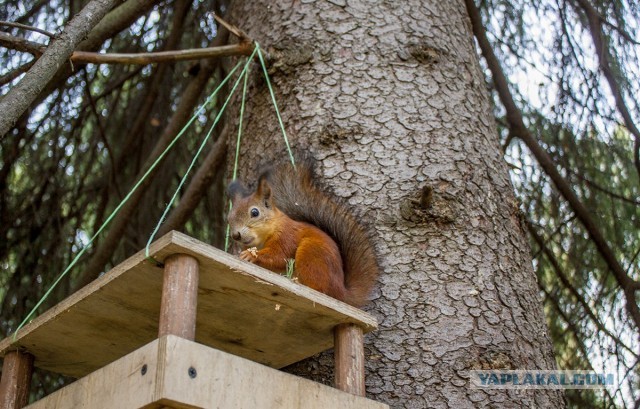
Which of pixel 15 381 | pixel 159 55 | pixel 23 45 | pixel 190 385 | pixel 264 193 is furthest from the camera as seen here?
pixel 159 55

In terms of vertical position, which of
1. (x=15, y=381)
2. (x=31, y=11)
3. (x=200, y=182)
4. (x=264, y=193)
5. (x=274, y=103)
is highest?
(x=31, y=11)

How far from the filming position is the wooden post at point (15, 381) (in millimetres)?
1474

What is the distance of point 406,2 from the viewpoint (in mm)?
2041

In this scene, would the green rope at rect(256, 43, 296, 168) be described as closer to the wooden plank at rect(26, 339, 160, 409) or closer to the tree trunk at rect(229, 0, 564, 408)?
the tree trunk at rect(229, 0, 564, 408)

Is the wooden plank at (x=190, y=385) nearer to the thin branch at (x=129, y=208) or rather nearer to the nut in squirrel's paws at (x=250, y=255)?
the nut in squirrel's paws at (x=250, y=255)

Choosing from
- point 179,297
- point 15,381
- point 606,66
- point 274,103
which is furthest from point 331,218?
point 606,66

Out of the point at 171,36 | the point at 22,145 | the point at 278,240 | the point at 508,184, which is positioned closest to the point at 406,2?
the point at 508,184

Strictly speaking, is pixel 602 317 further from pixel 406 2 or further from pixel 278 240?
pixel 278 240

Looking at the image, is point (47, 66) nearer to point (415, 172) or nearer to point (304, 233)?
point (304, 233)

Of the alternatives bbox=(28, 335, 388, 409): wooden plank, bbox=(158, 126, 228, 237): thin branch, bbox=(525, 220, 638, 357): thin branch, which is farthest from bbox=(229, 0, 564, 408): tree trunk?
bbox=(525, 220, 638, 357): thin branch

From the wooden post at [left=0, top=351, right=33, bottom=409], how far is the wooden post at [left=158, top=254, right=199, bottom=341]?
0.45 m

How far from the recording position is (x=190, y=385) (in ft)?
3.63

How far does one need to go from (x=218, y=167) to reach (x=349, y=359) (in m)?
1.19

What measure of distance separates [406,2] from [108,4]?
77 cm
